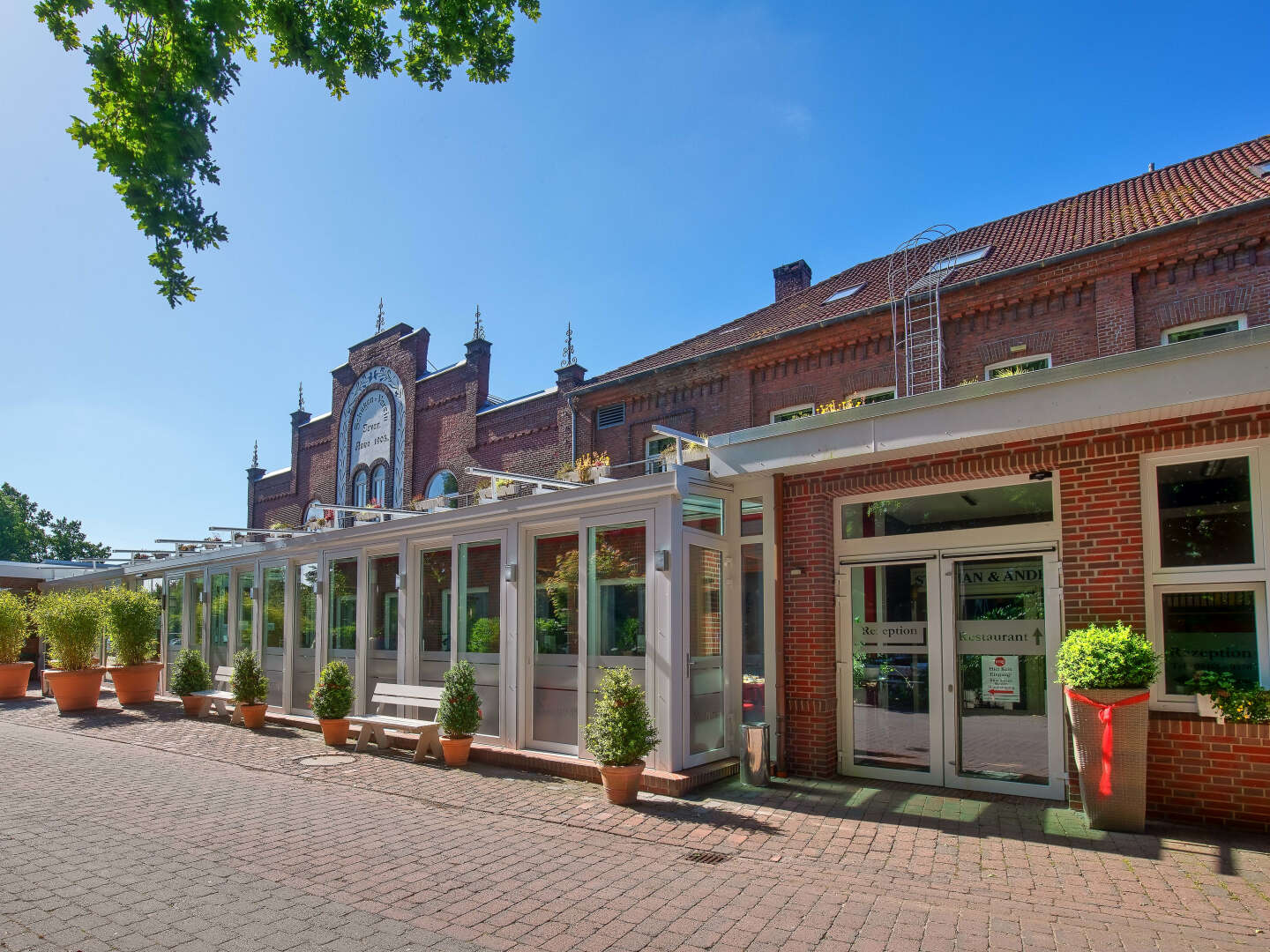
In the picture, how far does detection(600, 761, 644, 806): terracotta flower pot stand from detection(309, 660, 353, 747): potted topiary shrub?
5028mm

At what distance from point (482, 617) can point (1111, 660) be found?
6.84m

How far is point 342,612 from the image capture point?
508 inches

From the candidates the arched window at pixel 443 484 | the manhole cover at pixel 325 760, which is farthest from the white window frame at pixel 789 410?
the manhole cover at pixel 325 760

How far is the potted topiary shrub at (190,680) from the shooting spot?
14.4 meters

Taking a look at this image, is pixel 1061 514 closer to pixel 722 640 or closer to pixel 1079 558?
pixel 1079 558

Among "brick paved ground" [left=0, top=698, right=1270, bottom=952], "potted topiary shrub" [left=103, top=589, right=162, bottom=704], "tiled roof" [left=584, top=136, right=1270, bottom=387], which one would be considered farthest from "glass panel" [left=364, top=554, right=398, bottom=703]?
"tiled roof" [left=584, top=136, right=1270, bottom=387]

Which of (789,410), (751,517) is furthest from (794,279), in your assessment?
(751,517)

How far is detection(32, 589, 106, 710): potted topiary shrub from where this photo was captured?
15.0m

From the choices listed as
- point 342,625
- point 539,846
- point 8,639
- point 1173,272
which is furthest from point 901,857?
point 8,639

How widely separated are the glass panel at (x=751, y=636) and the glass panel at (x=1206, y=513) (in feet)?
12.1

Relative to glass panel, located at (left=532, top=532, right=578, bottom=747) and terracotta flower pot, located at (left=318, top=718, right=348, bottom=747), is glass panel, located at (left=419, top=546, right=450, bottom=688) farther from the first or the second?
glass panel, located at (left=532, top=532, right=578, bottom=747)

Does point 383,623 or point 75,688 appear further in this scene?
point 75,688

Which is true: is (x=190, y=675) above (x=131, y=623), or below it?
below

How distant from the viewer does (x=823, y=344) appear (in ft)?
55.7
